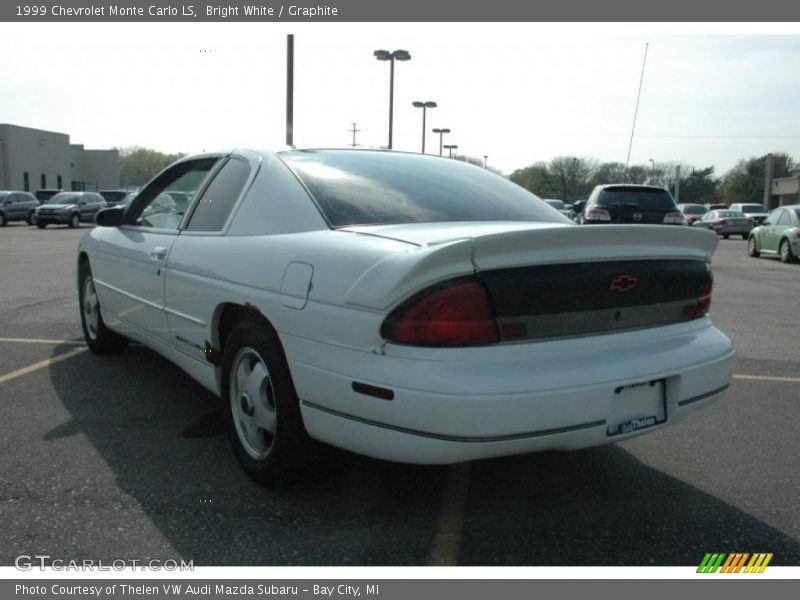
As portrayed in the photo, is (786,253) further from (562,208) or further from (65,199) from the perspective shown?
(65,199)

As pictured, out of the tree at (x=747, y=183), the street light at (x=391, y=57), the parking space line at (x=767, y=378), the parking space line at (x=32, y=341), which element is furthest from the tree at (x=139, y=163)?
the parking space line at (x=767, y=378)

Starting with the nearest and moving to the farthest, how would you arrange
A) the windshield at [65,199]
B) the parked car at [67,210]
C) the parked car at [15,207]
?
the parked car at [67,210] < the windshield at [65,199] < the parked car at [15,207]

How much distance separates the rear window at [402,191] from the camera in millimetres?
3406

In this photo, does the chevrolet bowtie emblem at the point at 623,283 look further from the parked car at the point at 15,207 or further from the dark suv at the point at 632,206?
the parked car at the point at 15,207

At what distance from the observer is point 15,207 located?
112ft

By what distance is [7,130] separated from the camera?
55.7 metres

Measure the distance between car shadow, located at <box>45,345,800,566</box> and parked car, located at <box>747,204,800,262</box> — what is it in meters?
16.2

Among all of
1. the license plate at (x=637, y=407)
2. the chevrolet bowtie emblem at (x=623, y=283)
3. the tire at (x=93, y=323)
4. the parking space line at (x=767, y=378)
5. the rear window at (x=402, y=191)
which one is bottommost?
the parking space line at (x=767, y=378)

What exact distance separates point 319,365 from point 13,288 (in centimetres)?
869

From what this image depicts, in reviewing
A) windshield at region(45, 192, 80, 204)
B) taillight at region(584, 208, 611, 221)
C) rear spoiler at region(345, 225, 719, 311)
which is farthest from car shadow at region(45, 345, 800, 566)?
windshield at region(45, 192, 80, 204)

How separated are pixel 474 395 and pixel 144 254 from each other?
8.96 ft

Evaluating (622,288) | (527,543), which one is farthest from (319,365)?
(622,288)

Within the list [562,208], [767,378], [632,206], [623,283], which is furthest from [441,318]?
[562,208]

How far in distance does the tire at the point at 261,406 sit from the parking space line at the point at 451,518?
64 centimetres
